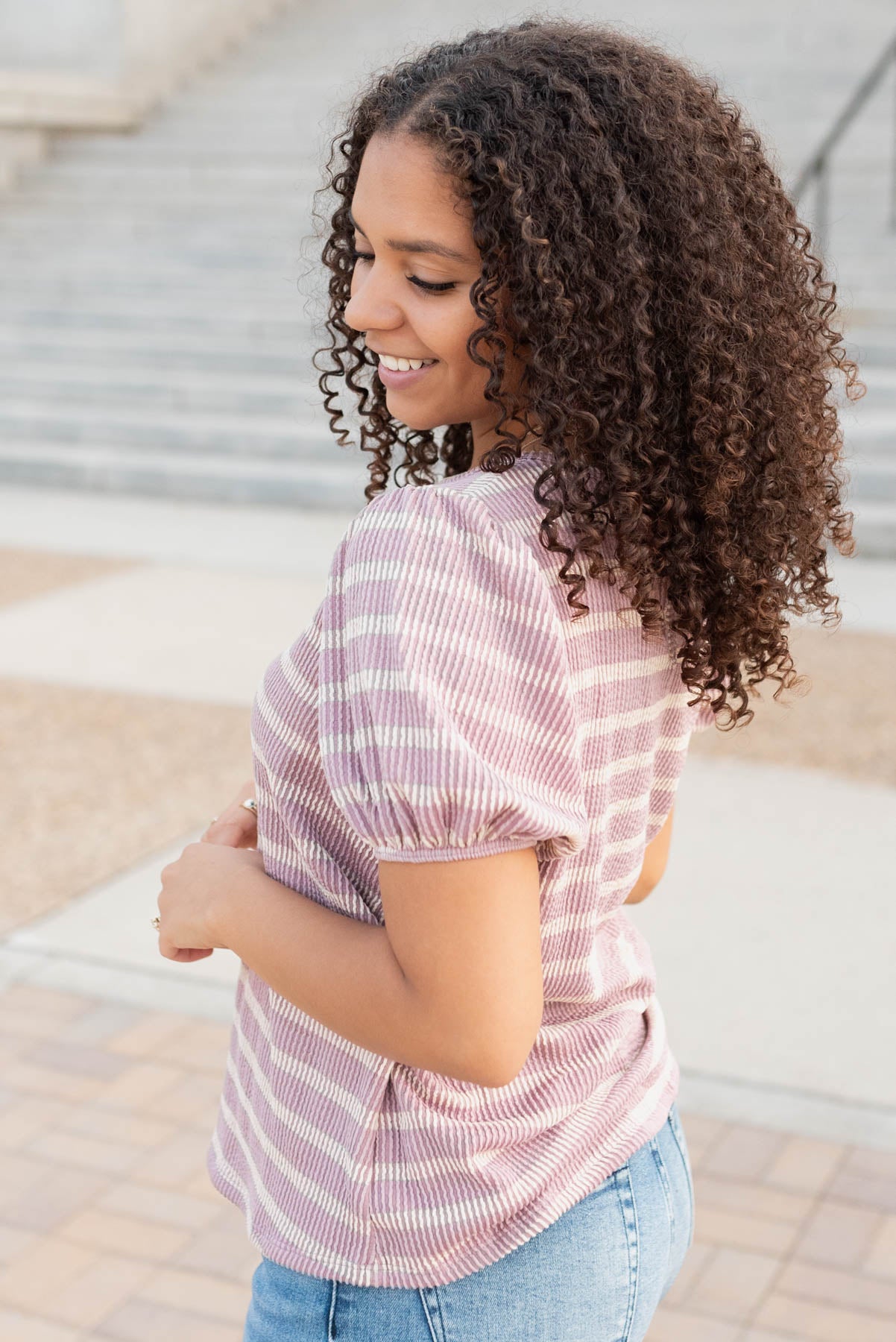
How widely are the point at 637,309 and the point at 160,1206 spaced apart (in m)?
2.09

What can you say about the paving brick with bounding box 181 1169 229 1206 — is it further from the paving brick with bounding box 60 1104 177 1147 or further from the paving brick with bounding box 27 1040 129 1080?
the paving brick with bounding box 27 1040 129 1080

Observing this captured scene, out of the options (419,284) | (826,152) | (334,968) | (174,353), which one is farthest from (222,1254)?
(174,353)

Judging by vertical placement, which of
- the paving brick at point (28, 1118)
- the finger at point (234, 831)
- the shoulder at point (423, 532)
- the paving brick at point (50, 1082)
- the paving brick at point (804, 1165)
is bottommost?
the paving brick at point (50, 1082)

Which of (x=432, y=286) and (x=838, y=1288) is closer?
(x=432, y=286)

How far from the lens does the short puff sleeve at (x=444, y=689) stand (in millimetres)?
1009

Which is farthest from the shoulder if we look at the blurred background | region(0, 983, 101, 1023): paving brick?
region(0, 983, 101, 1023): paving brick

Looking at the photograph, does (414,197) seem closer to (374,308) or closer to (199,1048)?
(374,308)

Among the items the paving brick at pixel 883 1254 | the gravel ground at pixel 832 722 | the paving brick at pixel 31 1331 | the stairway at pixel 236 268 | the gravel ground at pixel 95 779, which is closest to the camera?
the paving brick at pixel 31 1331

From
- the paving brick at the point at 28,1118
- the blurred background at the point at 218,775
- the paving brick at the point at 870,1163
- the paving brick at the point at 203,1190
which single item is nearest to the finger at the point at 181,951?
the blurred background at the point at 218,775

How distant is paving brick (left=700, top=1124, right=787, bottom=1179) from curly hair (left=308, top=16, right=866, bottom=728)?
180cm

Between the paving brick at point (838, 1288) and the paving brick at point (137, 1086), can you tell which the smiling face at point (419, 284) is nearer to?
the paving brick at point (838, 1288)

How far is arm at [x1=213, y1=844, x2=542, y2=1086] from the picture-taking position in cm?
103

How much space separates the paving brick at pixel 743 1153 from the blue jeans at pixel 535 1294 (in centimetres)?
Answer: 160

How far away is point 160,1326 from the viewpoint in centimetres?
246
